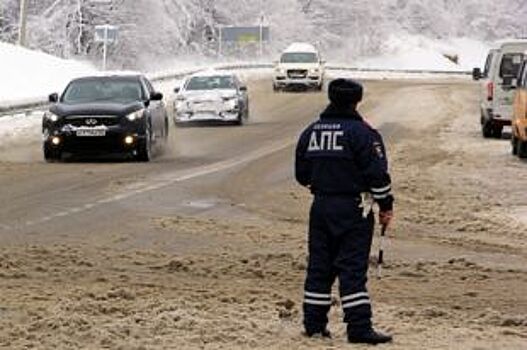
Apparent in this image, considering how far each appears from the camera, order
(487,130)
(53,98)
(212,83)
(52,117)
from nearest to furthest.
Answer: (52,117)
(53,98)
(487,130)
(212,83)

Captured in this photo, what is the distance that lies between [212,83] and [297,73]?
18.0 metres

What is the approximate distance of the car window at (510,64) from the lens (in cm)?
2767

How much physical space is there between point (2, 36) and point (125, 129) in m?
48.3

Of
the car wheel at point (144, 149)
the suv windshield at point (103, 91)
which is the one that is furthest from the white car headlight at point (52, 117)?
the car wheel at point (144, 149)

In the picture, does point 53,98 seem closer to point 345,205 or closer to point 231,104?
point 231,104

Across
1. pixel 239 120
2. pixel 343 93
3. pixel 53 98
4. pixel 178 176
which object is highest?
pixel 343 93

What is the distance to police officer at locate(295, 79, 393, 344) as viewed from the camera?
7.73m

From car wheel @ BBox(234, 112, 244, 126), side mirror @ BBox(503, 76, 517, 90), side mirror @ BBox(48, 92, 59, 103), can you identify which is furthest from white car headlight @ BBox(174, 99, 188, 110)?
side mirror @ BBox(48, 92, 59, 103)

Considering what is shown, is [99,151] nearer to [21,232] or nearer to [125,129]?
[125,129]

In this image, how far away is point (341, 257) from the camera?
779cm

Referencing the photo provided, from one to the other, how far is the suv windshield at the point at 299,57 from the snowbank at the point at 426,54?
31.4 meters

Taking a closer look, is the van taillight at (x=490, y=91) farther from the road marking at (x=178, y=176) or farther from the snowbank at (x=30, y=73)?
the snowbank at (x=30, y=73)

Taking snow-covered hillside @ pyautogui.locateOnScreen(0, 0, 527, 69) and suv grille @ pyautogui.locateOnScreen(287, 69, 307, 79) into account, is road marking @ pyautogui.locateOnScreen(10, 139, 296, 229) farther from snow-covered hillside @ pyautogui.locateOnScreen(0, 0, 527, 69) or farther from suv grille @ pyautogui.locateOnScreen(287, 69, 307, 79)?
snow-covered hillside @ pyautogui.locateOnScreen(0, 0, 527, 69)

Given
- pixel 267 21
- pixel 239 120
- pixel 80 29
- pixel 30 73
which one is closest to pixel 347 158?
pixel 239 120
